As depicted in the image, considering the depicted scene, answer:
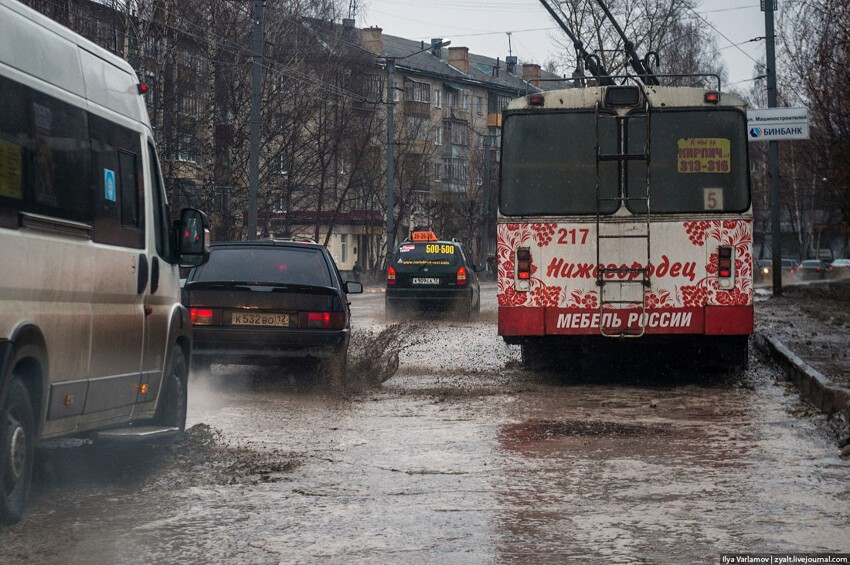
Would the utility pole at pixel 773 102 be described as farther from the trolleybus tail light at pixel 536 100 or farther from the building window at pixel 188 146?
the trolleybus tail light at pixel 536 100

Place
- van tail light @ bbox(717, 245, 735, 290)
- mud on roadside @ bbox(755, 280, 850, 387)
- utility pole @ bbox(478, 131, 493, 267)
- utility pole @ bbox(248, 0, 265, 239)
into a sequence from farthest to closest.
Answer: utility pole @ bbox(478, 131, 493, 267) < utility pole @ bbox(248, 0, 265, 239) < mud on roadside @ bbox(755, 280, 850, 387) < van tail light @ bbox(717, 245, 735, 290)

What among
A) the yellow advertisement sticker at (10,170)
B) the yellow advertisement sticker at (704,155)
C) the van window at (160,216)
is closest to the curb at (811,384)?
the yellow advertisement sticker at (704,155)

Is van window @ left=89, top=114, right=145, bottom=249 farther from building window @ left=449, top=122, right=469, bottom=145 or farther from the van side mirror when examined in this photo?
building window @ left=449, top=122, right=469, bottom=145

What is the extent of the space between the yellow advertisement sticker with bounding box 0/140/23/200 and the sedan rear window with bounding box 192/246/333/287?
708cm

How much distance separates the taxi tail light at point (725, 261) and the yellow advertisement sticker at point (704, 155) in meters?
0.82

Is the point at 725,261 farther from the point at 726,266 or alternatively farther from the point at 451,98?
the point at 451,98

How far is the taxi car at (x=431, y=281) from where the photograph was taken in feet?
88.3

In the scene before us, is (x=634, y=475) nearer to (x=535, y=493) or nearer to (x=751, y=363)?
(x=535, y=493)

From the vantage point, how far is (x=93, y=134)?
740 centimetres

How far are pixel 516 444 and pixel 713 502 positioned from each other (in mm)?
2583

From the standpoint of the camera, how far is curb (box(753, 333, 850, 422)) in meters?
10.9

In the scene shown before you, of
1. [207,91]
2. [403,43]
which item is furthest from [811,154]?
[403,43]

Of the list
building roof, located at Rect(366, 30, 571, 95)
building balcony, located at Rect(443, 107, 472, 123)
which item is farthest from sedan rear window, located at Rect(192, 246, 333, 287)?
building balcony, located at Rect(443, 107, 472, 123)

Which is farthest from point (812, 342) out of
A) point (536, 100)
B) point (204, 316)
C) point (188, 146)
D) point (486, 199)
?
point (486, 199)
